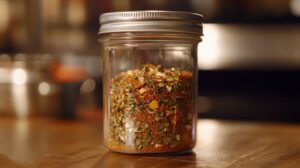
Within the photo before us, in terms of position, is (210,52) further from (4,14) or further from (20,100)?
(4,14)

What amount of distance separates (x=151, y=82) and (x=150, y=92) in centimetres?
1

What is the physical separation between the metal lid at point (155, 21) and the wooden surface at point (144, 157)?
15 centimetres

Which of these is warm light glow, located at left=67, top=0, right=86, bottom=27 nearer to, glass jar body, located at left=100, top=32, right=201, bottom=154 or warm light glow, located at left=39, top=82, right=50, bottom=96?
warm light glow, located at left=39, top=82, right=50, bottom=96

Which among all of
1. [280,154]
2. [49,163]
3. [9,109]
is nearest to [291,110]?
[9,109]

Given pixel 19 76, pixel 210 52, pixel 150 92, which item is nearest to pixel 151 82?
pixel 150 92

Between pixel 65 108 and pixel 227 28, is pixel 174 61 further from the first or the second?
pixel 227 28

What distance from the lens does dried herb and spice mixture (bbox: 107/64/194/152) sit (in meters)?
0.56

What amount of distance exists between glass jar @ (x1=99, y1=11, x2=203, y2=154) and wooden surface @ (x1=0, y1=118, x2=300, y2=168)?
2 cm

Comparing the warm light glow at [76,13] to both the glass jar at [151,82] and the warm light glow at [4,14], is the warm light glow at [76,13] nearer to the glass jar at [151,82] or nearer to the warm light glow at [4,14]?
the warm light glow at [4,14]

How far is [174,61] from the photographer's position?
606 millimetres

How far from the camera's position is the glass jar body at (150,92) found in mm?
563

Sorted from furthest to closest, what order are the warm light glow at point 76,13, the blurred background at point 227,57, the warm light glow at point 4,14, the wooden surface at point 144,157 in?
the warm light glow at point 4,14, the warm light glow at point 76,13, the blurred background at point 227,57, the wooden surface at point 144,157

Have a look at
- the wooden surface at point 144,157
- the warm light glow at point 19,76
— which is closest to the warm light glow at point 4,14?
the warm light glow at point 19,76

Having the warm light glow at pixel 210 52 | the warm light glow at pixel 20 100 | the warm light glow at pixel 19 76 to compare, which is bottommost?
the warm light glow at pixel 20 100
